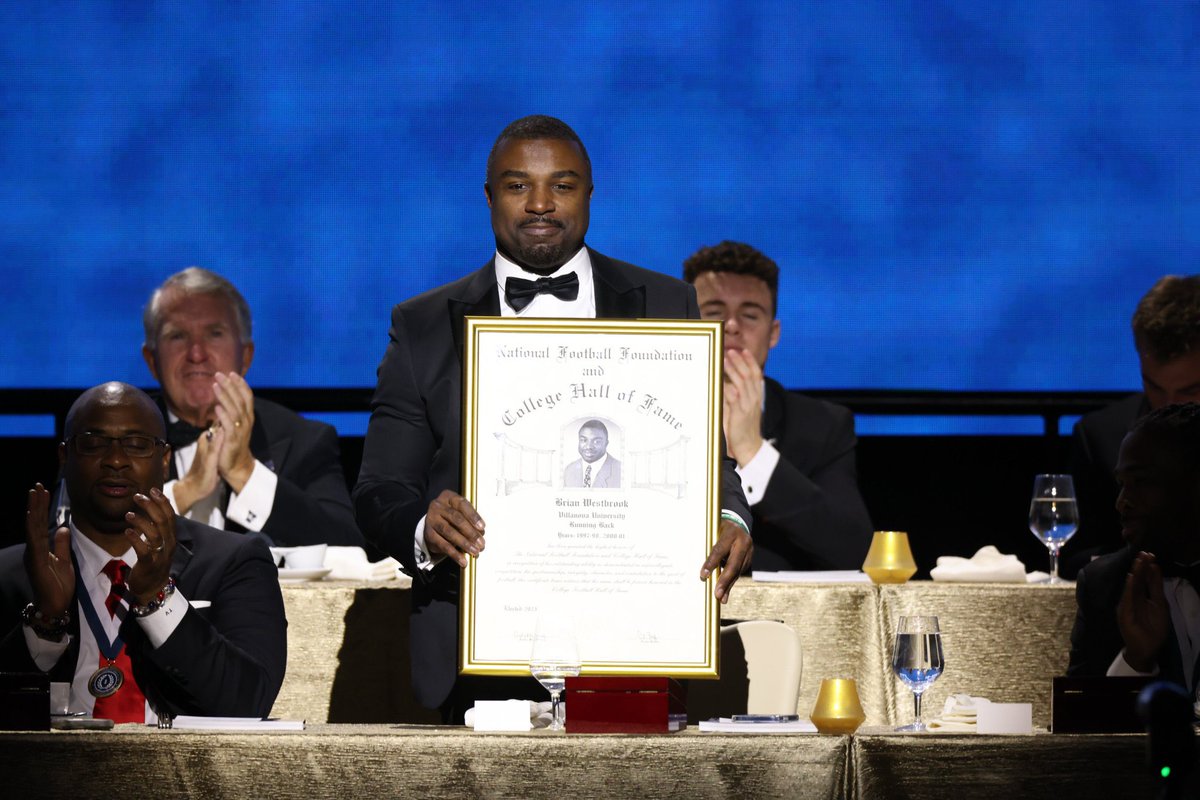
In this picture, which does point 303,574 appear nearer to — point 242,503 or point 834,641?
point 242,503

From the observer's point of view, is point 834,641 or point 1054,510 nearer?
point 834,641

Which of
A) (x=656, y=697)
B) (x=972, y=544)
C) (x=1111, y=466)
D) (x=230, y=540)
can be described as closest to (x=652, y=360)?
(x=656, y=697)

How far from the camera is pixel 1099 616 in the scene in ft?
10.7

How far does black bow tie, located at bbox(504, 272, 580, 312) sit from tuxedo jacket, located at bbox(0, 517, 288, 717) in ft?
2.65

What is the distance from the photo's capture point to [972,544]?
5.98 metres

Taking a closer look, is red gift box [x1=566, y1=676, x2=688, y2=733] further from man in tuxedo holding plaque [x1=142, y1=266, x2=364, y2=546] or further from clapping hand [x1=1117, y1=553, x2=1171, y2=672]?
man in tuxedo holding plaque [x1=142, y1=266, x2=364, y2=546]

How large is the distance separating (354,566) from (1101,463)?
2397 mm

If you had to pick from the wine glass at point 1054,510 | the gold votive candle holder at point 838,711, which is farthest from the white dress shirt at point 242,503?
the gold votive candle holder at point 838,711

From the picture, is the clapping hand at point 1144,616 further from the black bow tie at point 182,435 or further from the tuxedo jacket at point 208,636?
the black bow tie at point 182,435

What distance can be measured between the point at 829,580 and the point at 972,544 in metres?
2.05

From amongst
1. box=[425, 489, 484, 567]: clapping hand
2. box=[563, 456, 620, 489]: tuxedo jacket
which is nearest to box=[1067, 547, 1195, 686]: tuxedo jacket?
box=[563, 456, 620, 489]: tuxedo jacket

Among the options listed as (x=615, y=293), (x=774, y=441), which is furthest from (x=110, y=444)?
(x=774, y=441)

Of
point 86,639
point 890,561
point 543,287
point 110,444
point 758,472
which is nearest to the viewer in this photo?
point 543,287

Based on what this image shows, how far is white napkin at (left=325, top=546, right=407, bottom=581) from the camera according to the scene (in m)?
4.21
